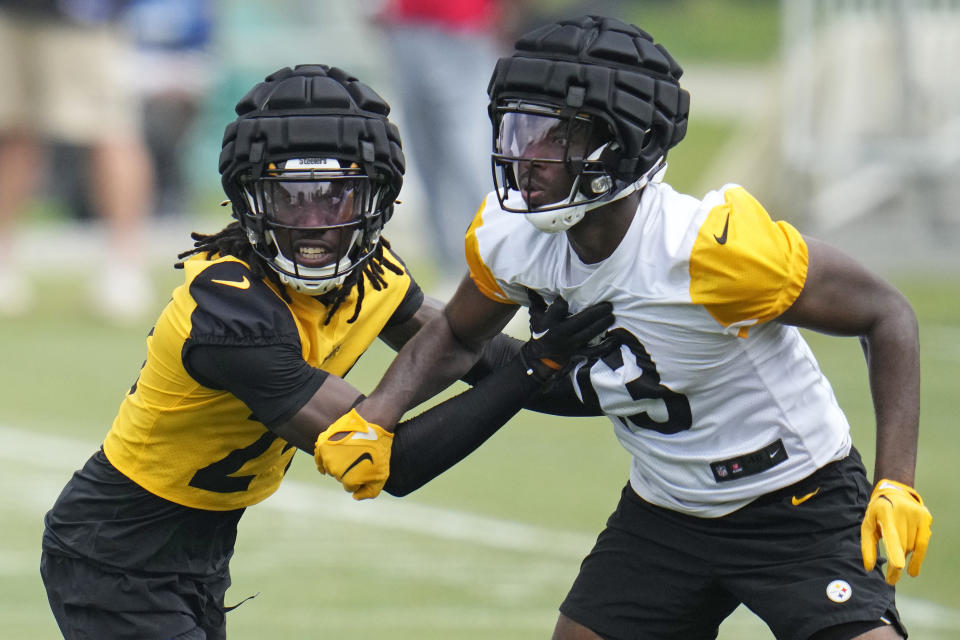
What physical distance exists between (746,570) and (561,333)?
0.63 metres

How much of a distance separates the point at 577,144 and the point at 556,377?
50 cm

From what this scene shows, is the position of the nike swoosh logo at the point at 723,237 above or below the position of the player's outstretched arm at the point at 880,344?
above

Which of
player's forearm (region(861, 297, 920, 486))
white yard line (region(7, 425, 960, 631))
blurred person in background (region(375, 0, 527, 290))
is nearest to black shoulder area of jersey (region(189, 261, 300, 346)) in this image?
player's forearm (region(861, 297, 920, 486))

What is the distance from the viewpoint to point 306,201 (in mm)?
3334

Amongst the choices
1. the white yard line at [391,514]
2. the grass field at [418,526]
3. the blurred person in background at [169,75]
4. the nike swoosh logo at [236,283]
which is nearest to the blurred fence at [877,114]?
the grass field at [418,526]

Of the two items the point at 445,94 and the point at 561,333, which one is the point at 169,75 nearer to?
the point at 445,94

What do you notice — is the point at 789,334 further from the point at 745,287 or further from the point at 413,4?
the point at 413,4

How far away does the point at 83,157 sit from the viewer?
13.4m

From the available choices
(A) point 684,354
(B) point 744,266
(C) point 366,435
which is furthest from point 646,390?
(C) point 366,435

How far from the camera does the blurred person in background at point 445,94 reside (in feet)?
29.6

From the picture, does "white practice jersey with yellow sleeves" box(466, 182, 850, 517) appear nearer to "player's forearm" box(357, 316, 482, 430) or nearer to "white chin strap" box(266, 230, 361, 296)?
"player's forearm" box(357, 316, 482, 430)

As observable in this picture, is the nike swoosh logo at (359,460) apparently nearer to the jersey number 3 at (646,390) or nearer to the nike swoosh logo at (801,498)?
the jersey number 3 at (646,390)

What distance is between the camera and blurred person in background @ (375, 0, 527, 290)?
29.6ft

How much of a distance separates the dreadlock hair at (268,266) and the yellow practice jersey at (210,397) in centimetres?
2
